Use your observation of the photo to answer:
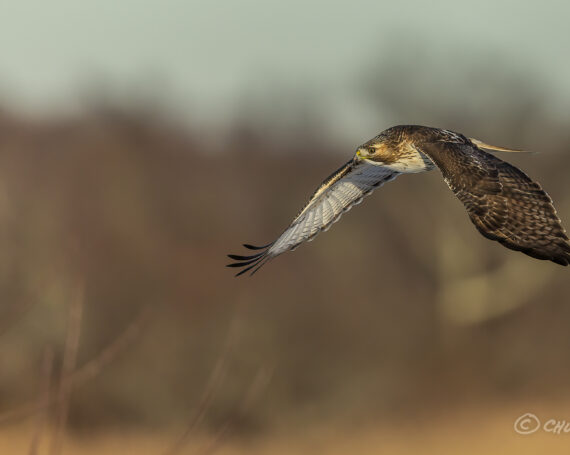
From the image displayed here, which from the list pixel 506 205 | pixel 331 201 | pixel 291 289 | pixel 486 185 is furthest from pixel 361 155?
pixel 291 289

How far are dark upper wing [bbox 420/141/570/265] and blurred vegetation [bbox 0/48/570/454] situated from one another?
40.6 feet

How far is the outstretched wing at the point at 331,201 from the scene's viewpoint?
6.64 m

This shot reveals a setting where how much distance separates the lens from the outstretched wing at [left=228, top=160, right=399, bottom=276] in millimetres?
6641

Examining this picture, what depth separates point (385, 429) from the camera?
774 inches

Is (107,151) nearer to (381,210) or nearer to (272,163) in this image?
(272,163)

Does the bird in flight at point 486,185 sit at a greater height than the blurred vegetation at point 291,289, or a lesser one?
greater

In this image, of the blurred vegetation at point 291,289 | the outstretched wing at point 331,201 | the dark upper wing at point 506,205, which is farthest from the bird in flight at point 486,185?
the blurred vegetation at point 291,289

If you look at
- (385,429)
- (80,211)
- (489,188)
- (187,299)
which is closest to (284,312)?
(187,299)

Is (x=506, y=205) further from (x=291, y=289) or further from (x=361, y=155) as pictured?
(x=291, y=289)

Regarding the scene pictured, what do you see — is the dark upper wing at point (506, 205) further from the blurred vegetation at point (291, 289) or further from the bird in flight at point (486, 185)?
the blurred vegetation at point (291, 289)

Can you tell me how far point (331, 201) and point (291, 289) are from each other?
13.2 m

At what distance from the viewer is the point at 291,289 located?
20.0 m

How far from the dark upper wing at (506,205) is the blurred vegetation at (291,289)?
12.4m

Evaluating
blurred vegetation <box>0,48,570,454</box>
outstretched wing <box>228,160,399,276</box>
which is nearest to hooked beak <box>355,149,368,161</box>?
outstretched wing <box>228,160,399,276</box>
